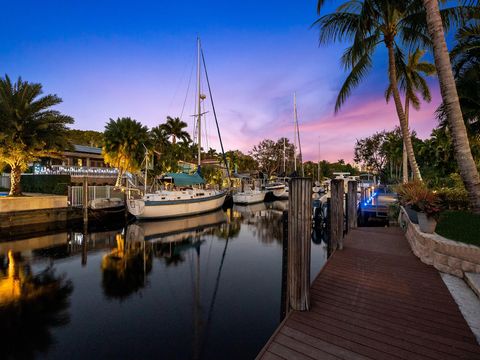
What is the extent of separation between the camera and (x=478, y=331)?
364 cm

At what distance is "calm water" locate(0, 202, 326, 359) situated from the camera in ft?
17.8

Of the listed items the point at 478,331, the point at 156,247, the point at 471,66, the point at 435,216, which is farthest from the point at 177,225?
the point at 471,66

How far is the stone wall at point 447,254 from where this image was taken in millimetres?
5347

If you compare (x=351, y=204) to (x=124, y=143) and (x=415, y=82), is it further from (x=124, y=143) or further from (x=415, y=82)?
(x=124, y=143)

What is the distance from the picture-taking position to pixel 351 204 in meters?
12.4

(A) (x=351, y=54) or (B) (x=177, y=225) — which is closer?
(A) (x=351, y=54)

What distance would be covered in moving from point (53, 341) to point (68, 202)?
681 inches

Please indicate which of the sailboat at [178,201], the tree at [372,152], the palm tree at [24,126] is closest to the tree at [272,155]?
the tree at [372,152]

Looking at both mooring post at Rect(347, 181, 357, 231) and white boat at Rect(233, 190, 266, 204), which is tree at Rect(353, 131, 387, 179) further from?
mooring post at Rect(347, 181, 357, 231)

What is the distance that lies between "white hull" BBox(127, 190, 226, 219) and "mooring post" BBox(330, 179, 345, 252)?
1578 cm

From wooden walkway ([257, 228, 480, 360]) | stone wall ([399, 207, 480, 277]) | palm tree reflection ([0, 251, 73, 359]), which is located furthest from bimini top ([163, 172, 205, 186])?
stone wall ([399, 207, 480, 277])

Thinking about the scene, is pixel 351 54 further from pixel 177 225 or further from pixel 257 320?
pixel 177 225

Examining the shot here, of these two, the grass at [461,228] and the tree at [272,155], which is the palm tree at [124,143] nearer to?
the grass at [461,228]

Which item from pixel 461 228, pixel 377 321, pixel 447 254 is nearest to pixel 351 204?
pixel 461 228
